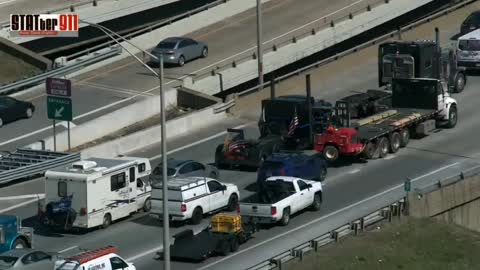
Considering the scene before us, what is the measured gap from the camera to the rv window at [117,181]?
4503 cm

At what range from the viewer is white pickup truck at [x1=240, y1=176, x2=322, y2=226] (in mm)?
44188

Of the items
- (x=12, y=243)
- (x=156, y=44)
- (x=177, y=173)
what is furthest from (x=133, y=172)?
(x=156, y=44)

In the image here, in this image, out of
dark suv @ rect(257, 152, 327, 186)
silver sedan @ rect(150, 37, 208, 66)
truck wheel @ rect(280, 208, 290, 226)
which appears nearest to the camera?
truck wheel @ rect(280, 208, 290, 226)

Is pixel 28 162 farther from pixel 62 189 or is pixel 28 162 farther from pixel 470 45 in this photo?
pixel 470 45

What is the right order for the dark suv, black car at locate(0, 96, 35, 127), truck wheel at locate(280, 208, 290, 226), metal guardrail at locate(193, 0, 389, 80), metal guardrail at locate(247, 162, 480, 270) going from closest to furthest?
metal guardrail at locate(247, 162, 480, 270)
truck wheel at locate(280, 208, 290, 226)
the dark suv
black car at locate(0, 96, 35, 127)
metal guardrail at locate(193, 0, 389, 80)

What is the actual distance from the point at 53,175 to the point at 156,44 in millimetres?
27121

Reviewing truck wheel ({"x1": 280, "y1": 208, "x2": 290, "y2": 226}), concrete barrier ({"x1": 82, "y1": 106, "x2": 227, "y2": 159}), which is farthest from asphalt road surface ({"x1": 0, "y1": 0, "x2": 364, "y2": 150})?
truck wheel ({"x1": 280, "y1": 208, "x2": 290, "y2": 226})

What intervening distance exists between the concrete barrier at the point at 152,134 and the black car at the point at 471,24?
15917mm

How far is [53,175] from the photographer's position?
147 ft

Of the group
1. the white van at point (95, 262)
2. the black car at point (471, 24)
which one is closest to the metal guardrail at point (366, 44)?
the black car at point (471, 24)

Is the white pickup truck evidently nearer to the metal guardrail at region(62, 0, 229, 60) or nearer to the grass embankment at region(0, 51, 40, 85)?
the grass embankment at region(0, 51, 40, 85)

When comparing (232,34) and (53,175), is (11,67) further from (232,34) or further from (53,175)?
(53,175)

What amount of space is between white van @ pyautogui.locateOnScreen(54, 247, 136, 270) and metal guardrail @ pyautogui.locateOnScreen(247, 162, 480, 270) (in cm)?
373

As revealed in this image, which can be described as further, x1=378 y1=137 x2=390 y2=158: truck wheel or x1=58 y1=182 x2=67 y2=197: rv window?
x1=378 y1=137 x2=390 y2=158: truck wheel
